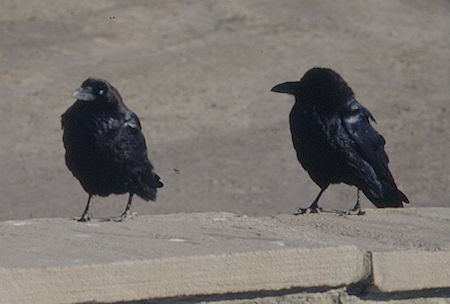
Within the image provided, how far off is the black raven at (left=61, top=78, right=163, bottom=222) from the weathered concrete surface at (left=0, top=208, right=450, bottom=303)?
1.37 metres

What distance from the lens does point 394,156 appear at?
13.2m

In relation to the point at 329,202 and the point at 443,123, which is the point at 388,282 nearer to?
the point at 329,202

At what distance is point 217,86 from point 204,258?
12595 millimetres

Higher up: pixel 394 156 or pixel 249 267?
pixel 249 267

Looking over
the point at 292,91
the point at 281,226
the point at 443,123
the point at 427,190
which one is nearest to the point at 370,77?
the point at 443,123

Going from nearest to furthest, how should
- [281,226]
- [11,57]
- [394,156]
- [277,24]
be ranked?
[281,226], [394,156], [11,57], [277,24]

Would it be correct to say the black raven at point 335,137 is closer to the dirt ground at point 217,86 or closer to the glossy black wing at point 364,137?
the glossy black wing at point 364,137

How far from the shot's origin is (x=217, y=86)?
15.6m

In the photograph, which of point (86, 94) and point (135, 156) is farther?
point (135, 156)

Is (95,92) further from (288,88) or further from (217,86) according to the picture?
(217,86)

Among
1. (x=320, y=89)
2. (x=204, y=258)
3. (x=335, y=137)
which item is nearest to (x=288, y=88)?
(x=320, y=89)

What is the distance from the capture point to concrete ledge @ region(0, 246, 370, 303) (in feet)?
9.34

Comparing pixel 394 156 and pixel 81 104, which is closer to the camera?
pixel 81 104

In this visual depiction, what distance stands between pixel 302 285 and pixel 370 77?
44.1 feet
